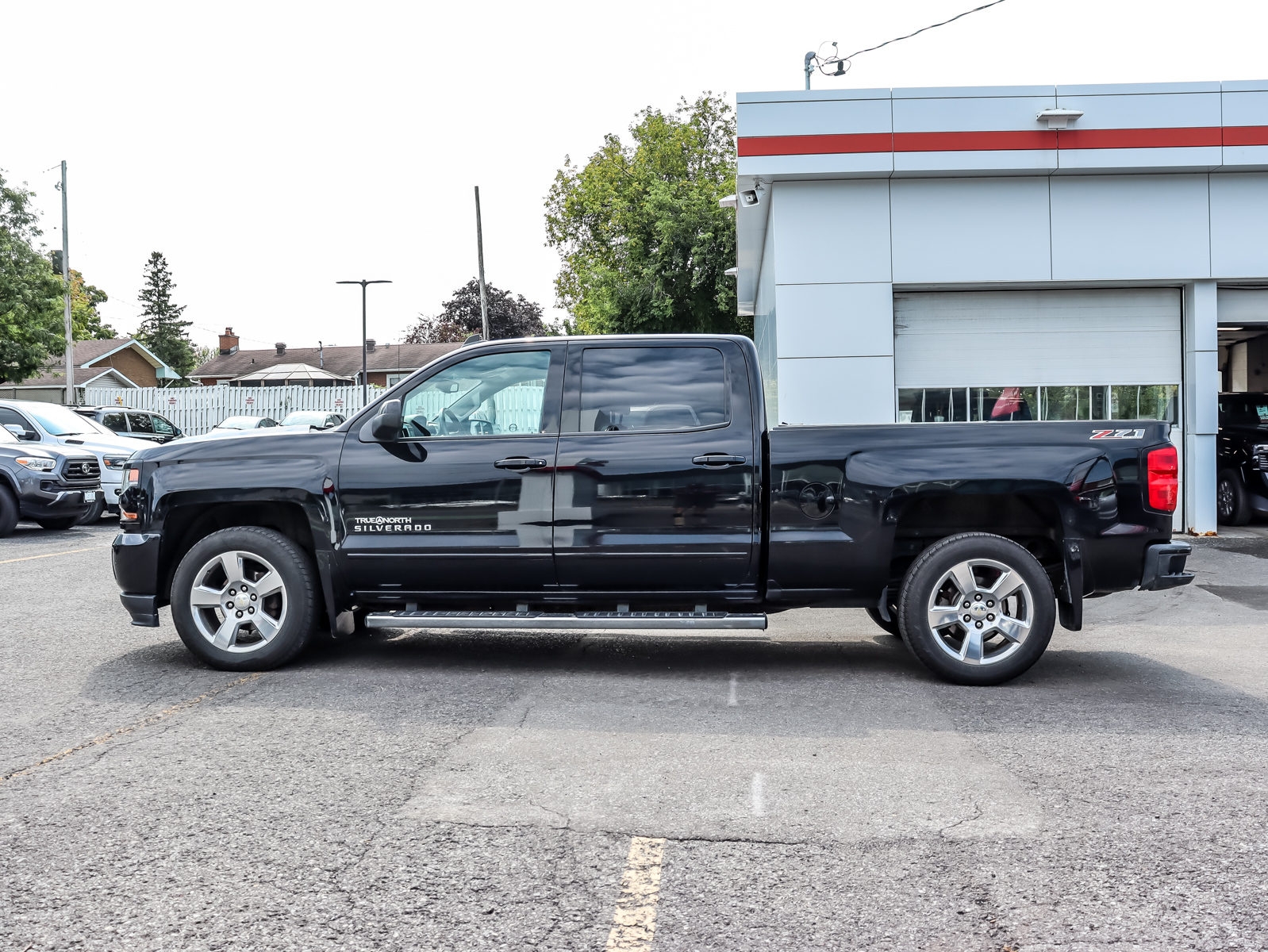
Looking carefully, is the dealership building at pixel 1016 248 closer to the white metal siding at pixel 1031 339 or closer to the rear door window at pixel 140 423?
the white metal siding at pixel 1031 339

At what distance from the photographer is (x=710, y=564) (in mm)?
6184

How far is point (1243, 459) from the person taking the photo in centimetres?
1464

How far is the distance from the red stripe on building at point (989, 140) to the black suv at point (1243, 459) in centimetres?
485

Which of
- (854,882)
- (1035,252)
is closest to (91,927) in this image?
(854,882)

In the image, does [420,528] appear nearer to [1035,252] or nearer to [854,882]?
[854,882]

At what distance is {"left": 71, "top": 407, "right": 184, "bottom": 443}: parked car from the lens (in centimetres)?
2070

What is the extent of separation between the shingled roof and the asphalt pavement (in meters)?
77.9

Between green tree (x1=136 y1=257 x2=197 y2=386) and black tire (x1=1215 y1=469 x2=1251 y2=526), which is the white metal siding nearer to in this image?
black tire (x1=1215 y1=469 x2=1251 y2=526)

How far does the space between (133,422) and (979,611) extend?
19.9 m

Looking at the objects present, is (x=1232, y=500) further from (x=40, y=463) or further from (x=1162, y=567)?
(x=40, y=463)

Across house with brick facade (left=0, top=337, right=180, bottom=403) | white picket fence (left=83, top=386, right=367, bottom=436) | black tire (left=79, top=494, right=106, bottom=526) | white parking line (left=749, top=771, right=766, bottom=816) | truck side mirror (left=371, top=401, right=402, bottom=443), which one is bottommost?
white parking line (left=749, top=771, right=766, bottom=816)

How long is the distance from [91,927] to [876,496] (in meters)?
4.34

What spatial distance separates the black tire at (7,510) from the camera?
48.6 feet

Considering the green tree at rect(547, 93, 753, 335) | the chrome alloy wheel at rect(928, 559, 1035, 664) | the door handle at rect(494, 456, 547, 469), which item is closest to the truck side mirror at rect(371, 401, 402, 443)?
the door handle at rect(494, 456, 547, 469)
